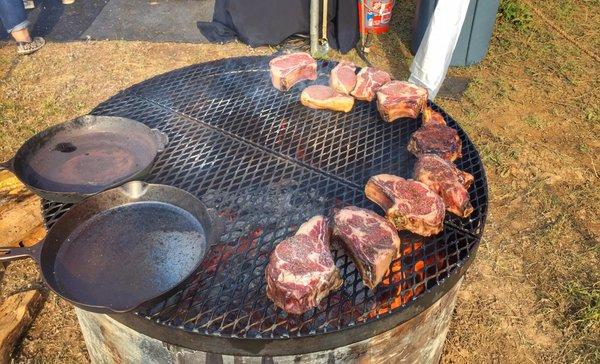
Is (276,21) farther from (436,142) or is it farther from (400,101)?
(436,142)

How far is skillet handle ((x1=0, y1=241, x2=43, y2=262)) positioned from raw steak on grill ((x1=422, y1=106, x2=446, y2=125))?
7.50 feet

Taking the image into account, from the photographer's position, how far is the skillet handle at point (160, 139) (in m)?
2.87

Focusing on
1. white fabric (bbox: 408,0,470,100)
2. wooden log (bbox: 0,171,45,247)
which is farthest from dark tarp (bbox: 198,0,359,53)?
wooden log (bbox: 0,171,45,247)

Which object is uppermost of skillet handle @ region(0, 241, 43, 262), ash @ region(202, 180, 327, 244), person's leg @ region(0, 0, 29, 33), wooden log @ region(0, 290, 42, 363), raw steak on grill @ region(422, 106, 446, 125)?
skillet handle @ region(0, 241, 43, 262)

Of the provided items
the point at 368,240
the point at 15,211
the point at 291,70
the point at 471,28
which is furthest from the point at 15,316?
the point at 471,28

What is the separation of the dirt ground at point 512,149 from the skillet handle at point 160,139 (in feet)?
6.01

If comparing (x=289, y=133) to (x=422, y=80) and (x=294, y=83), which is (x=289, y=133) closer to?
(x=294, y=83)

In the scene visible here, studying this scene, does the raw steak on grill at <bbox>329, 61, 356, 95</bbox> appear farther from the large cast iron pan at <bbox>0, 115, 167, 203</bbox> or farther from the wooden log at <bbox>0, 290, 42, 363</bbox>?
the wooden log at <bbox>0, 290, 42, 363</bbox>

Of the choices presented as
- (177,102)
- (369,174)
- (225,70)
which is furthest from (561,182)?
(177,102)

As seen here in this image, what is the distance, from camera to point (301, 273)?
2.18m

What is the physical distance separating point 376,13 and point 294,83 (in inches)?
165

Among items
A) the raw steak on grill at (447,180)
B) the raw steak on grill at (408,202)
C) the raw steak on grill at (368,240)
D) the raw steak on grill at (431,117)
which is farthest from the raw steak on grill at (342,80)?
the raw steak on grill at (368,240)

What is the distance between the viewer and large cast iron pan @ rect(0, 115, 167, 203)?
2648mm

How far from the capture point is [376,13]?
7.29m
